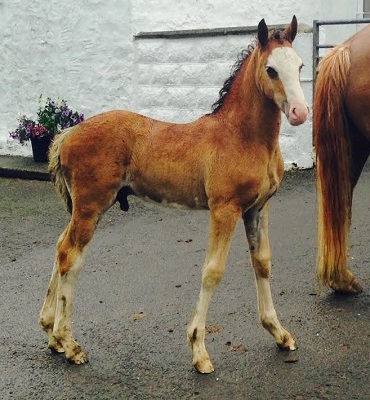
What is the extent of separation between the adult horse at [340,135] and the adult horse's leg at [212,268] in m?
1.26

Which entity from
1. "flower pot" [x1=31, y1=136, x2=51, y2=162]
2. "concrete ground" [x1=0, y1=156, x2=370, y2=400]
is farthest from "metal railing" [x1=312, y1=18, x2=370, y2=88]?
"flower pot" [x1=31, y1=136, x2=51, y2=162]

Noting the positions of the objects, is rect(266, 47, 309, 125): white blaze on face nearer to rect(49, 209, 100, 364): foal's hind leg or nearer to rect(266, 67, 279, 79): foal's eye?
rect(266, 67, 279, 79): foal's eye

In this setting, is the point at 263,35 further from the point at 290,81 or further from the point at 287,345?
the point at 287,345

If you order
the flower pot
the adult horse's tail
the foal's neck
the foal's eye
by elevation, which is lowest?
the flower pot

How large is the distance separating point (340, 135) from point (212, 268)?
1.52 m

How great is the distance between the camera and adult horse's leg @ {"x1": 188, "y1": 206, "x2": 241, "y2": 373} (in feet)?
13.0

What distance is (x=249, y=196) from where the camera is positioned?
3.95 meters

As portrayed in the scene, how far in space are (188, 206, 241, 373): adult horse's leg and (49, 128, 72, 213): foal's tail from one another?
0.98m

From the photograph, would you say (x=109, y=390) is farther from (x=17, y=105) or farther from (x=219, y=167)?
(x=17, y=105)

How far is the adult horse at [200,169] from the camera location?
155 inches

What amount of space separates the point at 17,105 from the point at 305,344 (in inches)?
303

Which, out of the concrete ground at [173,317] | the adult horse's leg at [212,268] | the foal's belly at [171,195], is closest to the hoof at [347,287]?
the concrete ground at [173,317]

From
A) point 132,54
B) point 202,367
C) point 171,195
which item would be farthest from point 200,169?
point 132,54

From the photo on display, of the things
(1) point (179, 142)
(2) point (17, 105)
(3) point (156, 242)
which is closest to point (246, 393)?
(1) point (179, 142)
